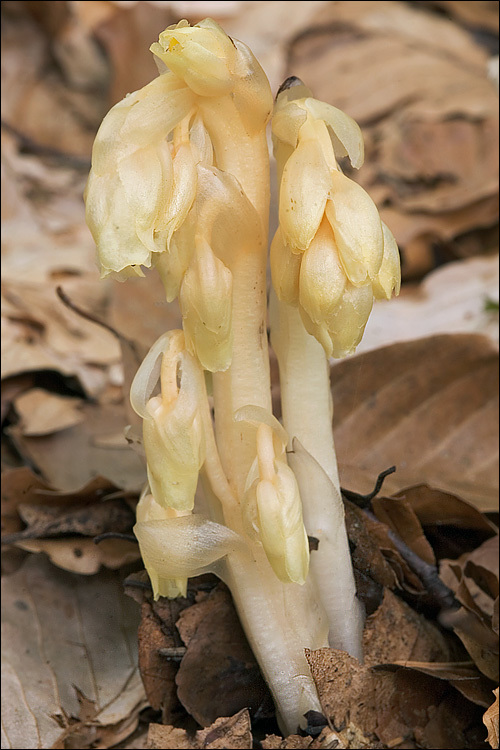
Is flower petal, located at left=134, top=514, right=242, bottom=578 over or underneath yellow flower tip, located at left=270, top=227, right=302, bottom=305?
underneath

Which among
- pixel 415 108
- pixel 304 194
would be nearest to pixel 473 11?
pixel 415 108

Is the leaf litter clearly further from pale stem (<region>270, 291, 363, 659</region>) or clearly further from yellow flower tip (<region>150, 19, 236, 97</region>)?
yellow flower tip (<region>150, 19, 236, 97</region>)

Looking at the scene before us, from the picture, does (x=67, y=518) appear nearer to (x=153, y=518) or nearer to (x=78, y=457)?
(x=78, y=457)

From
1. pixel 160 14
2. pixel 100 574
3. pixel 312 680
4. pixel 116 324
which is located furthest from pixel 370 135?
pixel 312 680

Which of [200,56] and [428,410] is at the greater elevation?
[200,56]

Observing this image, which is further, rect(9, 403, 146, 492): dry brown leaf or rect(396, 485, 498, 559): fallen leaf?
rect(9, 403, 146, 492): dry brown leaf

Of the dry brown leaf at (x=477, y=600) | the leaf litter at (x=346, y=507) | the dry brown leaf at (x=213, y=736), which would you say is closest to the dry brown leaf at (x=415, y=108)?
the leaf litter at (x=346, y=507)

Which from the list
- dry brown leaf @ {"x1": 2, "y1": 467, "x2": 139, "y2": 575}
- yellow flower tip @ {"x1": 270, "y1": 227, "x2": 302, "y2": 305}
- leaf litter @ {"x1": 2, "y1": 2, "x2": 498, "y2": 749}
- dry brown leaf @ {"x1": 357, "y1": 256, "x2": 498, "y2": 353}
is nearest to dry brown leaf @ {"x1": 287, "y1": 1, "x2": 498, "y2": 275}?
leaf litter @ {"x1": 2, "y1": 2, "x2": 498, "y2": 749}
